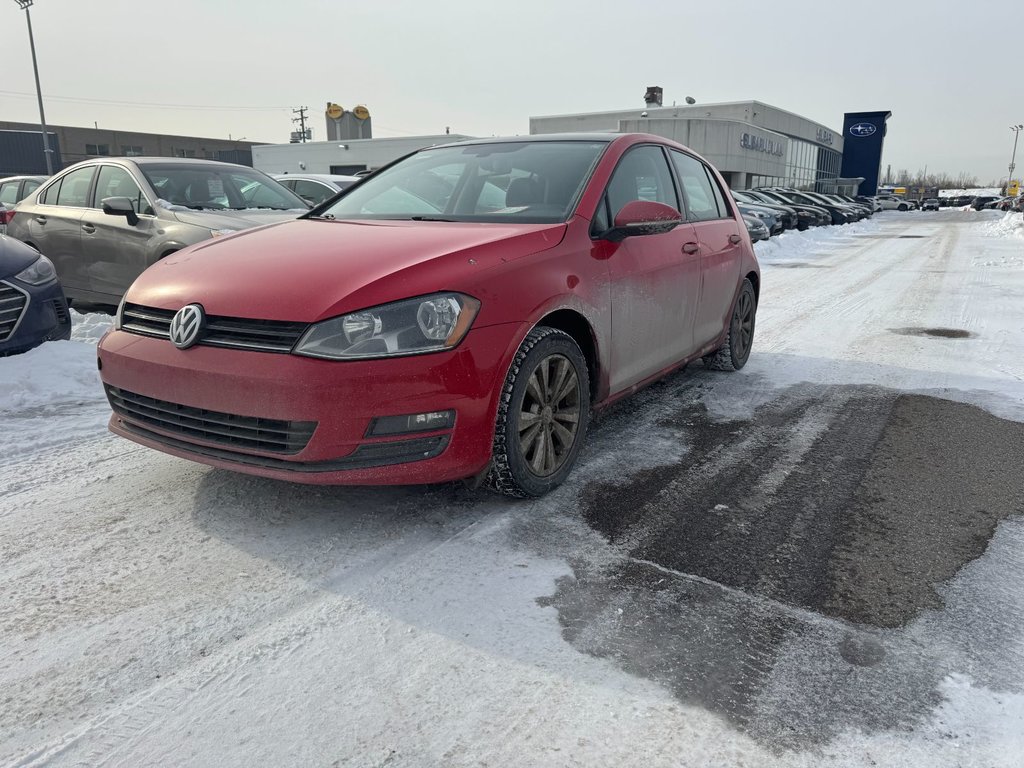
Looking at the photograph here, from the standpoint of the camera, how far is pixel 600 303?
3.64 meters

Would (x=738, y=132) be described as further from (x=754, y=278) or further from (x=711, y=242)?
(x=711, y=242)

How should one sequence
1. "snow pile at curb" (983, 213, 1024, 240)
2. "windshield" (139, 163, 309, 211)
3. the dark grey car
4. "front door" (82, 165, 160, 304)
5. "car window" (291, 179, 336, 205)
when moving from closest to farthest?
the dark grey car < "front door" (82, 165, 160, 304) < "windshield" (139, 163, 309, 211) < "car window" (291, 179, 336, 205) < "snow pile at curb" (983, 213, 1024, 240)

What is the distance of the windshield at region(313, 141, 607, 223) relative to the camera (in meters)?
3.81

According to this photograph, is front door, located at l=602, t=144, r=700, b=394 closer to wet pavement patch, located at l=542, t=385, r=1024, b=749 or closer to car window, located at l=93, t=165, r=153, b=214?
wet pavement patch, located at l=542, t=385, r=1024, b=749

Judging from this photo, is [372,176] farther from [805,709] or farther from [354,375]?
[805,709]

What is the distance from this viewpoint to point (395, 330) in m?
2.83

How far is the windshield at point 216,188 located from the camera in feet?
23.5

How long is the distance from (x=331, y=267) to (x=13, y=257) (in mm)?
3655

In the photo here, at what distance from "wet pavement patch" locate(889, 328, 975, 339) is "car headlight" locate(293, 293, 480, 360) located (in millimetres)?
6118

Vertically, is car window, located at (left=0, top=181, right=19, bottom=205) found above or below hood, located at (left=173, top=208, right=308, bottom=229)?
above

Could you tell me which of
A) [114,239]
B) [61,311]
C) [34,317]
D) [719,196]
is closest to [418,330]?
[719,196]

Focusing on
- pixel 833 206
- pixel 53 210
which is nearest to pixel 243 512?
pixel 53 210

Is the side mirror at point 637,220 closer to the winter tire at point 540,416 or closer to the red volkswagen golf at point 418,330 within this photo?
the red volkswagen golf at point 418,330

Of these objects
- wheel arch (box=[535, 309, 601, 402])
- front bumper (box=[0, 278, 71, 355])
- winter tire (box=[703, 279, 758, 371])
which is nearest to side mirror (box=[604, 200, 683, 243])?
wheel arch (box=[535, 309, 601, 402])
